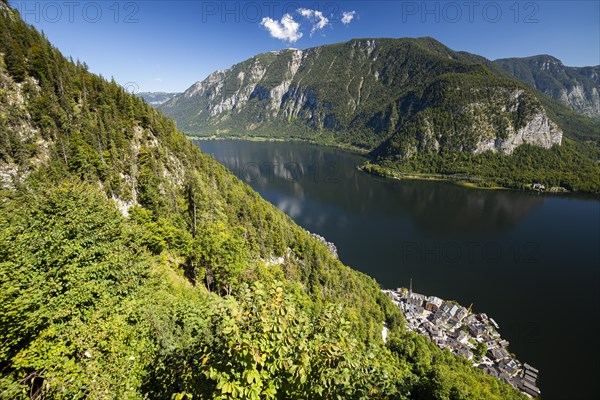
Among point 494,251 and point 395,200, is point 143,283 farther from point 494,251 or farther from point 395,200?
point 395,200

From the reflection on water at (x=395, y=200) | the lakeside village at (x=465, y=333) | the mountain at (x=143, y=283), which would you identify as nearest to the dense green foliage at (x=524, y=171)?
the reflection on water at (x=395, y=200)

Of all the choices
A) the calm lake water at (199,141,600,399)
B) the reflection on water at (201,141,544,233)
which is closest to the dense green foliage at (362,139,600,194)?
Answer: the reflection on water at (201,141,544,233)

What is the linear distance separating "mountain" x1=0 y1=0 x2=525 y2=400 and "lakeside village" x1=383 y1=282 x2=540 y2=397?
4171 millimetres

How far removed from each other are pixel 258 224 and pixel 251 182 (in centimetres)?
9922

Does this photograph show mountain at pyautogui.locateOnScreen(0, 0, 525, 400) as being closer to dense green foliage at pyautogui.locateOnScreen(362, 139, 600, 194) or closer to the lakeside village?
the lakeside village

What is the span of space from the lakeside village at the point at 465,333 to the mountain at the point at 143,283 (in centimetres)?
417

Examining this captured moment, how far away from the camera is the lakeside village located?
41594 millimetres

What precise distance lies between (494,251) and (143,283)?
95754mm

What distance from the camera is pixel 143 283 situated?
17.5 meters

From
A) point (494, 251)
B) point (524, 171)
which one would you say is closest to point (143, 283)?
point (494, 251)

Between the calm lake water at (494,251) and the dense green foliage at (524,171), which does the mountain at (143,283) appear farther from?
the dense green foliage at (524,171)

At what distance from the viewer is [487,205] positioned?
4929 inches

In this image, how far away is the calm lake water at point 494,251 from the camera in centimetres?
4909

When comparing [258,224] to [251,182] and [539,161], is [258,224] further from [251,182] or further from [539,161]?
[539,161]
